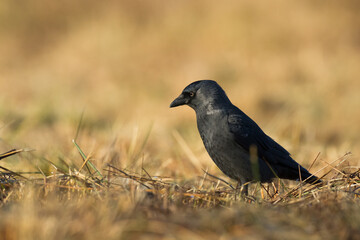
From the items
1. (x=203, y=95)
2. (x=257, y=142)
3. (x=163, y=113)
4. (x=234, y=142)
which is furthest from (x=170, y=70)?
(x=234, y=142)

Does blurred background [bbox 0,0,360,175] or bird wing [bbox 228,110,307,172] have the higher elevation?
blurred background [bbox 0,0,360,175]

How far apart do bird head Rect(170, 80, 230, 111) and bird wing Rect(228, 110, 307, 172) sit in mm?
186

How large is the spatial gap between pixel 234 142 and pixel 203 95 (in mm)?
498

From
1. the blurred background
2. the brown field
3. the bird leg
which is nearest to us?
the brown field

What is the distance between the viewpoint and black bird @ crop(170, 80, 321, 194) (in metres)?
3.72

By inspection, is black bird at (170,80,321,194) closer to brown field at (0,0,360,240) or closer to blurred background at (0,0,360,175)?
brown field at (0,0,360,240)

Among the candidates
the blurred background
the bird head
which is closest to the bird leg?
the bird head

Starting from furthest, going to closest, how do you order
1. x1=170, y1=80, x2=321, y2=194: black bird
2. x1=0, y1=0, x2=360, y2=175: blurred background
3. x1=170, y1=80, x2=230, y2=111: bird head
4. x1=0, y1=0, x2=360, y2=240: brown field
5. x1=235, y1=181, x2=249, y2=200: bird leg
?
1. x1=0, y1=0, x2=360, y2=175: blurred background
2. x1=170, y1=80, x2=230, y2=111: bird head
3. x1=170, y1=80, x2=321, y2=194: black bird
4. x1=235, y1=181, x2=249, y2=200: bird leg
5. x1=0, y1=0, x2=360, y2=240: brown field

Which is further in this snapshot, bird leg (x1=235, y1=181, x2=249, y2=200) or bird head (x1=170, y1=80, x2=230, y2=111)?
bird head (x1=170, y1=80, x2=230, y2=111)

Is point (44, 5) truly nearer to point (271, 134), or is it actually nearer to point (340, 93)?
point (340, 93)

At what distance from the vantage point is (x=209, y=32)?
13.4 meters

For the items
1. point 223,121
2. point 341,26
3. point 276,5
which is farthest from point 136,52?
point 223,121

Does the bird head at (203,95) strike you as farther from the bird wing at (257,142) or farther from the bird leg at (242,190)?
the bird leg at (242,190)

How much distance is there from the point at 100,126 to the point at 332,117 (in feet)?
12.8
